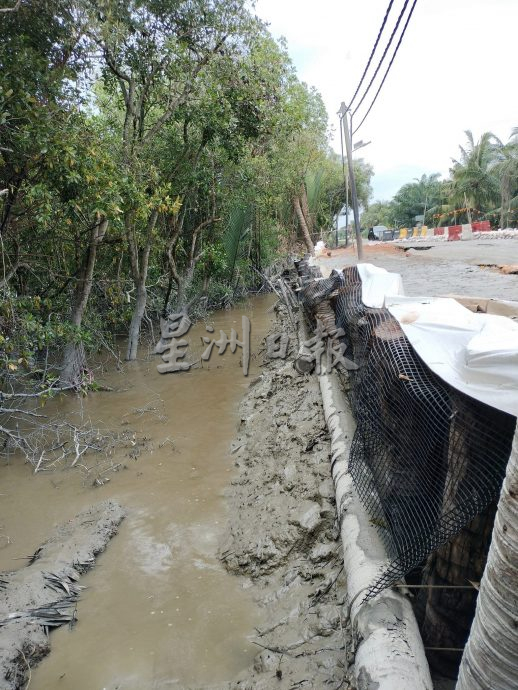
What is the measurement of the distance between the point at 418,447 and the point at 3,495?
4751mm

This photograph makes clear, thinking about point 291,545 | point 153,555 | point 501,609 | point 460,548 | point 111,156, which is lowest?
point 153,555

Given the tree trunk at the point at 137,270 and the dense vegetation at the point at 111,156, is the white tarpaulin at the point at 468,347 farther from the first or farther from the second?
the tree trunk at the point at 137,270

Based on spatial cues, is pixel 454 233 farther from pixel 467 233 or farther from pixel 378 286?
pixel 378 286

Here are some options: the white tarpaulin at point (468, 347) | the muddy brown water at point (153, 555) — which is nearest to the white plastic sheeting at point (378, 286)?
the white tarpaulin at point (468, 347)

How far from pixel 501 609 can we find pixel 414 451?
1.23m

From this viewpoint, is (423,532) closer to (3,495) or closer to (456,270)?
(3,495)

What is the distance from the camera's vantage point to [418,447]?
2684 millimetres

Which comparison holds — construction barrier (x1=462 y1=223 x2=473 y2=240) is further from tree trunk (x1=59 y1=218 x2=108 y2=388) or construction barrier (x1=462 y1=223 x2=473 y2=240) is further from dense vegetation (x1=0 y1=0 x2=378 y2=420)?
tree trunk (x1=59 y1=218 x2=108 y2=388)

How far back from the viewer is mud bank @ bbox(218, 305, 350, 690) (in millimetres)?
2785

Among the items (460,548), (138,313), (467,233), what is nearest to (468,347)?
(460,548)

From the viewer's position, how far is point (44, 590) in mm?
3762

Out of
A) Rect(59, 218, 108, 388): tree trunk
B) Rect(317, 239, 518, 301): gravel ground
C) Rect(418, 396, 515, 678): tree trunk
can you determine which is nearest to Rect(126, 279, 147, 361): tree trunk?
Rect(59, 218, 108, 388): tree trunk

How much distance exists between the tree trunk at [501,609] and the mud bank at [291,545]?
3.41ft

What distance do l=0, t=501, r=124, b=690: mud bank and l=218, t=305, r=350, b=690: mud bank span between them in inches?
45.3
